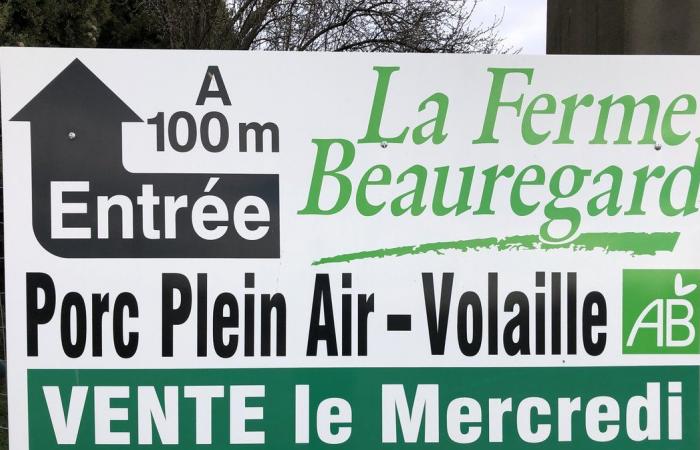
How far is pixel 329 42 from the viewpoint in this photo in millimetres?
9172

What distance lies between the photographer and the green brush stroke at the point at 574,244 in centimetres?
193

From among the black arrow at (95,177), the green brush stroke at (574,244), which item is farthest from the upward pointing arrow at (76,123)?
the green brush stroke at (574,244)

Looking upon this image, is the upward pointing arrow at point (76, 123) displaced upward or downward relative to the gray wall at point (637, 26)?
downward

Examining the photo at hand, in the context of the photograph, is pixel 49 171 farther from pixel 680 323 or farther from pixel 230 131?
pixel 680 323

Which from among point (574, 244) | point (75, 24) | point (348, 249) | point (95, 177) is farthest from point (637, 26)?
point (75, 24)

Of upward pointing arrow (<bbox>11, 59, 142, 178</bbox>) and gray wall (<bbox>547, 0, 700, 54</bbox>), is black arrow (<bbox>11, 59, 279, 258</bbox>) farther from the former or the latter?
gray wall (<bbox>547, 0, 700, 54</bbox>)

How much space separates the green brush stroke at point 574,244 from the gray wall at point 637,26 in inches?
29.5

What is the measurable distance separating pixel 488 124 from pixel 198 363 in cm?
121

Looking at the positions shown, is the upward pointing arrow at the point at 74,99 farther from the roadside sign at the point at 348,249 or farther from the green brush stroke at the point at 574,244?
the green brush stroke at the point at 574,244

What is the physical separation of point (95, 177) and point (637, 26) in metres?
2.02

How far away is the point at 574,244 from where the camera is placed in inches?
76.7

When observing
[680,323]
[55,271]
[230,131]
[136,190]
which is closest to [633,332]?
[680,323]

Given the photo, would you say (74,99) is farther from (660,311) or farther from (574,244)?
(660,311)

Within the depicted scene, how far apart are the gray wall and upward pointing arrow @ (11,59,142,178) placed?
182 cm
